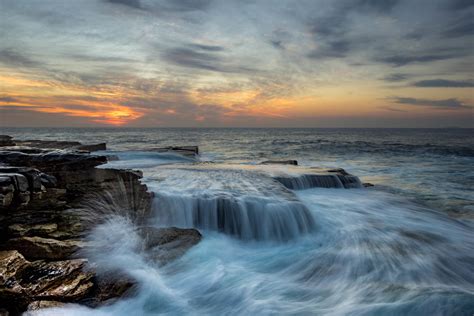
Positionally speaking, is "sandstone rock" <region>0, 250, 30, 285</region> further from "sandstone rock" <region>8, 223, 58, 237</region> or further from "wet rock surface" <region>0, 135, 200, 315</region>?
"sandstone rock" <region>8, 223, 58, 237</region>

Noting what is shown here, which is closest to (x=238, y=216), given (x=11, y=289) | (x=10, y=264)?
(x=10, y=264)

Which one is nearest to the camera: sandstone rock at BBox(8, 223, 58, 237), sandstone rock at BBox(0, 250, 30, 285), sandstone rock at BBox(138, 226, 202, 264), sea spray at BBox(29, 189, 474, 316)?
sandstone rock at BBox(0, 250, 30, 285)

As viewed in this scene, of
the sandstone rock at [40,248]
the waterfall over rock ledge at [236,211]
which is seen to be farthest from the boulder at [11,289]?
the waterfall over rock ledge at [236,211]

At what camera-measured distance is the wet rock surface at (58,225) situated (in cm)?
484

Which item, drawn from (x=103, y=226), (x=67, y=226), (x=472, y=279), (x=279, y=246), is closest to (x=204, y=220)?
(x=279, y=246)

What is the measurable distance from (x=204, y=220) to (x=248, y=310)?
3.34 m

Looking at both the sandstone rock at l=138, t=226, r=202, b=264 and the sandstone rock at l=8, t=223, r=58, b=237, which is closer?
the sandstone rock at l=8, t=223, r=58, b=237

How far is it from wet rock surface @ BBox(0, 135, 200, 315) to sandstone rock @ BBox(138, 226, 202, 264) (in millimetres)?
19

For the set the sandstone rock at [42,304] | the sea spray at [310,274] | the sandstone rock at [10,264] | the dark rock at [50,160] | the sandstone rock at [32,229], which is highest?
the dark rock at [50,160]

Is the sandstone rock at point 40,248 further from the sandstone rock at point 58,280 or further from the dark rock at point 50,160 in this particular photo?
the dark rock at point 50,160

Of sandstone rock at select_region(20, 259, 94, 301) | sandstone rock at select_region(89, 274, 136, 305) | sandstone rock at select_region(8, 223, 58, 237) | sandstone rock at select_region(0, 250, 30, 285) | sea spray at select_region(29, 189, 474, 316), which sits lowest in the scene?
sea spray at select_region(29, 189, 474, 316)

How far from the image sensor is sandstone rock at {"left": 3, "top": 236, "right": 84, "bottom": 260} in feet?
17.8

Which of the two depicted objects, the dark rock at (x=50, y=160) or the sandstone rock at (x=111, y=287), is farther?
the dark rock at (x=50, y=160)

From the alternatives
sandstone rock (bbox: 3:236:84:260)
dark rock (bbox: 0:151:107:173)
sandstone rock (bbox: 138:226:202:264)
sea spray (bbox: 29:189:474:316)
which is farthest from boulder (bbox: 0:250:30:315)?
sandstone rock (bbox: 138:226:202:264)
